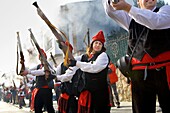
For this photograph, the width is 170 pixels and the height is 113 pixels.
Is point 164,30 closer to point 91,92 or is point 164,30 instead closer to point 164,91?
point 164,91

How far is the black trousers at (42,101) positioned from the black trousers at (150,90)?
4.18 metres

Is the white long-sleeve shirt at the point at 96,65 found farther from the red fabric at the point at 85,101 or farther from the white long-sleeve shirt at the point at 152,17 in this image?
the white long-sleeve shirt at the point at 152,17

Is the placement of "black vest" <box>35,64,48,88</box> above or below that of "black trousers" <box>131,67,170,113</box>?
above

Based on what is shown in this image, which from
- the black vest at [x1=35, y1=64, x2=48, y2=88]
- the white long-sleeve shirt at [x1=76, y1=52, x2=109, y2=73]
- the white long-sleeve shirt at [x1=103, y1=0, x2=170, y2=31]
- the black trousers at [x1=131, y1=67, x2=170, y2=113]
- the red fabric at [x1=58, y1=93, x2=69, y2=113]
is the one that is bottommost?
the red fabric at [x1=58, y1=93, x2=69, y2=113]

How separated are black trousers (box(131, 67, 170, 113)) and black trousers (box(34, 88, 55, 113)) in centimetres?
418

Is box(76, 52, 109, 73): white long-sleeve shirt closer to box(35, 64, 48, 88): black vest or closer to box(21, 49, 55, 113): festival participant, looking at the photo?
box(21, 49, 55, 113): festival participant

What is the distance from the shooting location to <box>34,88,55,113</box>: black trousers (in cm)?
697

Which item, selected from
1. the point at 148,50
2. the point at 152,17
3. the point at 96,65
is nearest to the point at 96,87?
the point at 96,65

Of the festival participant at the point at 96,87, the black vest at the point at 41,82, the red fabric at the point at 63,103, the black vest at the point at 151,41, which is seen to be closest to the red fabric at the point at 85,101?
the festival participant at the point at 96,87

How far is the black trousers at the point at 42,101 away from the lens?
22.9ft

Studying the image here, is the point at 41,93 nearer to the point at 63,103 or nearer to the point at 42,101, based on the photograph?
the point at 42,101

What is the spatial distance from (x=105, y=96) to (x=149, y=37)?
2299 mm

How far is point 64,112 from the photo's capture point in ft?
20.2

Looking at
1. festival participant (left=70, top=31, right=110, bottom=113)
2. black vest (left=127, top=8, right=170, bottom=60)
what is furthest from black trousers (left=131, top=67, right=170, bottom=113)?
festival participant (left=70, top=31, right=110, bottom=113)
